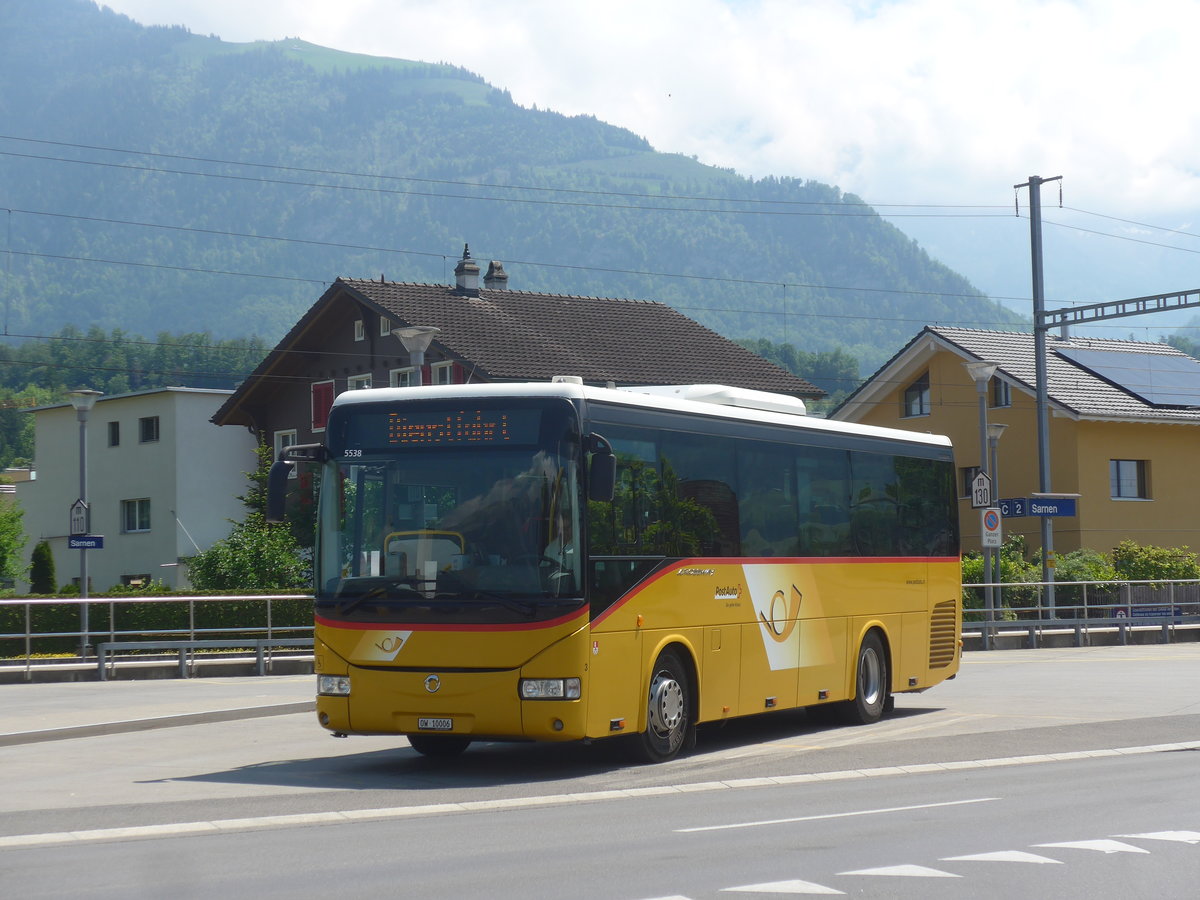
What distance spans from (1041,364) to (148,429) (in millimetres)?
32646

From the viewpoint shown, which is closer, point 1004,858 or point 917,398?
point 1004,858

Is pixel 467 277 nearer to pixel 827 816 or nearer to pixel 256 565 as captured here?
pixel 256 565

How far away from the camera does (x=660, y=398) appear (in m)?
14.9

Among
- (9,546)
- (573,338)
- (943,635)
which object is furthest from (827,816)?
(9,546)

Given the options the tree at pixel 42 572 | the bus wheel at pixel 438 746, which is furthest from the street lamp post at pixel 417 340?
the tree at pixel 42 572

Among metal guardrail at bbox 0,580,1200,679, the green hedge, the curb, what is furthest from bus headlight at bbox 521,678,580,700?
the green hedge

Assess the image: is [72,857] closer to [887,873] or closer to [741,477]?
[887,873]

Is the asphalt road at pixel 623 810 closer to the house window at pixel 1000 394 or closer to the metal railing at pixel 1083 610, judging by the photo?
the metal railing at pixel 1083 610

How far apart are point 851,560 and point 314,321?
39486 millimetres

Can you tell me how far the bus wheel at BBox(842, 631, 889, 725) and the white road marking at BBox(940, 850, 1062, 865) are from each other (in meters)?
8.60

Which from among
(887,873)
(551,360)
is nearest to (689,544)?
(887,873)

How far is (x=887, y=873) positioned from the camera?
8500 mm

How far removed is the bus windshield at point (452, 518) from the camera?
13125 mm

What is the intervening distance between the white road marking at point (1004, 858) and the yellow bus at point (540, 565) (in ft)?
14.8
